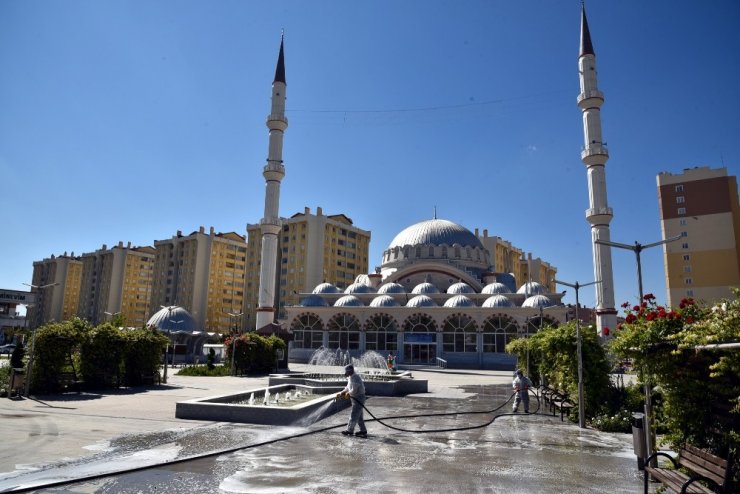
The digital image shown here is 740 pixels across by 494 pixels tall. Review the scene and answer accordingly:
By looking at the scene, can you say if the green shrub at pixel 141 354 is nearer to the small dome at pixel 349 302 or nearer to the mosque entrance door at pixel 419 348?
the mosque entrance door at pixel 419 348

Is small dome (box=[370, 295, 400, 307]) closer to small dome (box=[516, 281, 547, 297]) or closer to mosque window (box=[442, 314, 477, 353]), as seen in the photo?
mosque window (box=[442, 314, 477, 353])

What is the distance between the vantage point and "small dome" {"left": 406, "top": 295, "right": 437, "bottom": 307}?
47031 mm

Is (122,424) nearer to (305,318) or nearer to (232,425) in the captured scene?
(232,425)

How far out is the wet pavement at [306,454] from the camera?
7195 mm

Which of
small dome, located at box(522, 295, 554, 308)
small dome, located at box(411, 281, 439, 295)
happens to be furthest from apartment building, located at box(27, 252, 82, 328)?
small dome, located at box(522, 295, 554, 308)

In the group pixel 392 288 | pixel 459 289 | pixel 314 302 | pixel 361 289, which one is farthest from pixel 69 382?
pixel 459 289

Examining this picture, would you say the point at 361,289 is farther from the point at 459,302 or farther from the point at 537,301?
the point at 537,301

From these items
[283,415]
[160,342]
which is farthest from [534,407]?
[160,342]

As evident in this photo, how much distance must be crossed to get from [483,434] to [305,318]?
40.4m

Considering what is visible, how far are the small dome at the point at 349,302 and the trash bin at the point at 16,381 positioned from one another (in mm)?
34869

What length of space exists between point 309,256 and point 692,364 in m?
76.7

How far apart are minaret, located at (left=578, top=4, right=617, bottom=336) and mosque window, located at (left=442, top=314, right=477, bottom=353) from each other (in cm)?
1072

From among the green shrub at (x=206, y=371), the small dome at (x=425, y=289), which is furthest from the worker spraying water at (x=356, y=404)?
the small dome at (x=425, y=289)

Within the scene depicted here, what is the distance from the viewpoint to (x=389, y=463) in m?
8.52
